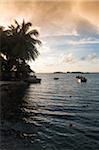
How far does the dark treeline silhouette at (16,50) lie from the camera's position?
43.9 metres

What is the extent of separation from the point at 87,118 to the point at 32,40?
1213 inches

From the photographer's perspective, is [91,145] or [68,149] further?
[91,145]

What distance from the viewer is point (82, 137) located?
12469 mm

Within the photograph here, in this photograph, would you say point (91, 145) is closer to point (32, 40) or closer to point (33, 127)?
point (33, 127)

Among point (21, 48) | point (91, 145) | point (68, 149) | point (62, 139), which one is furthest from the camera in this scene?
point (21, 48)

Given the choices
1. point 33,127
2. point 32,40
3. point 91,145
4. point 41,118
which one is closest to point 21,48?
point 32,40

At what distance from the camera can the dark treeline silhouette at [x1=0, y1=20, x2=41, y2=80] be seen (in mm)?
43875

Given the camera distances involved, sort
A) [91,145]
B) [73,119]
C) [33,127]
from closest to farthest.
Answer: [91,145], [33,127], [73,119]

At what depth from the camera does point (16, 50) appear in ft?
143

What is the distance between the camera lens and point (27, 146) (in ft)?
34.7

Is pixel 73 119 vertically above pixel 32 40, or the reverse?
pixel 32 40

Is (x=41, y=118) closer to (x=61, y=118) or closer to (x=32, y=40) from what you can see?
(x=61, y=118)

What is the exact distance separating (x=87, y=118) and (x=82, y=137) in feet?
18.2

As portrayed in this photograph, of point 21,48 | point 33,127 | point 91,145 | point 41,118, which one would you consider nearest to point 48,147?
point 91,145
